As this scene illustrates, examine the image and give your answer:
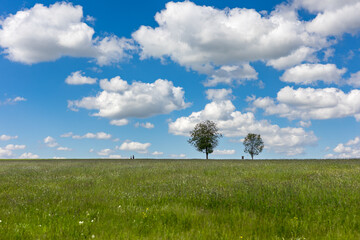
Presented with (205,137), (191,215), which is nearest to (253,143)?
(205,137)

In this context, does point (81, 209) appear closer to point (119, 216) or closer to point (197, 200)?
point (119, 216)

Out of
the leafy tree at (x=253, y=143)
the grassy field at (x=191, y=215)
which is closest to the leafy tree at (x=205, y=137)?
the leafy tree at (x=253, y=143)

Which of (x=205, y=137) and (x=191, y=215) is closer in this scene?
(x=191, y=215)

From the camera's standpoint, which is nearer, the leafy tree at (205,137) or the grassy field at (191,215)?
the grassy field at (191,215)

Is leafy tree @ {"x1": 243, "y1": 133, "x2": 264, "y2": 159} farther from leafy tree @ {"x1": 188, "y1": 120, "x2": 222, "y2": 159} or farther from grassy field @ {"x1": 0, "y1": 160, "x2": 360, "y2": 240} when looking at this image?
grassy field @ {"x1": 0, "y1": 160, "x2": 360, "y2": 240}

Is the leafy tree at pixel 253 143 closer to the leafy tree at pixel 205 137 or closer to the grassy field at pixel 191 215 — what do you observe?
the leafy tree at pixel 205 137

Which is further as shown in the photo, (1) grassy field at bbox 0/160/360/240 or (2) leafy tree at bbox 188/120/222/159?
(2) leafy tree at bbox 188/120/222/159

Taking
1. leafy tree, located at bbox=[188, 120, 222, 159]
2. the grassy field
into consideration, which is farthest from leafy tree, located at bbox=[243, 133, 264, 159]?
the grassy field

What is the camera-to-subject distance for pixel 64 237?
5941 millimetres

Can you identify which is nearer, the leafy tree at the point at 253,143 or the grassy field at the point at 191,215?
the grassy field at the point at 191,215

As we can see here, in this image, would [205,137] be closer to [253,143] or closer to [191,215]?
[253,143]

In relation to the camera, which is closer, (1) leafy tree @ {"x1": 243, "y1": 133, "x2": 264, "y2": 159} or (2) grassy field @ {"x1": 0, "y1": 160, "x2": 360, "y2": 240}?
(2) grassy field @ {"x1": 0, "y1": 160, "x2": 360, "y2": 240}

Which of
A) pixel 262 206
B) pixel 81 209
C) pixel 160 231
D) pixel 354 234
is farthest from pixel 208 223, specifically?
pixel 81 209

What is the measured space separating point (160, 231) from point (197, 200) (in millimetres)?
2800
